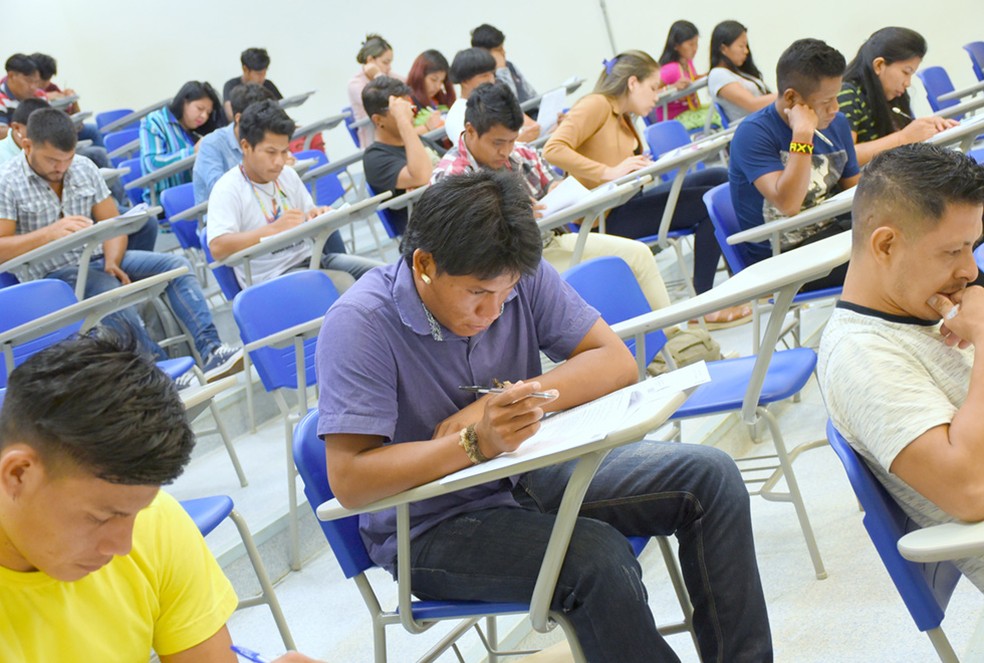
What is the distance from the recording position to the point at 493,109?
3.56 metres

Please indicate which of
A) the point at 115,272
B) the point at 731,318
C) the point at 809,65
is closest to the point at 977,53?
the point at 731,318

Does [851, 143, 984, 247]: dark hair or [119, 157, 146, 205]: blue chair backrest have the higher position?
[119, 157, 146, 205]: blue chair backrest

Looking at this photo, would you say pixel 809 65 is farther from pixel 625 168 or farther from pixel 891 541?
pixel 891 541

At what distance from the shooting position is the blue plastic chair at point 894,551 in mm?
1350

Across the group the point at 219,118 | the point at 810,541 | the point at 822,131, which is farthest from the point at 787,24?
the point at 810,541

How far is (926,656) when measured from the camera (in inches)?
78.4

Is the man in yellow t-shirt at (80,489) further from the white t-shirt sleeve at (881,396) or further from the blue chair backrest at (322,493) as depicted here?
the white t-shirt sleeve at (881,396)

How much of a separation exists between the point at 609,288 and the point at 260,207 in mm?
1894

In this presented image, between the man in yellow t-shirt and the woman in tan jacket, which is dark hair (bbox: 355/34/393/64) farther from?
the man in yellow t-shirt

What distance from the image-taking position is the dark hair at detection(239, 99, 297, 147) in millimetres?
3939

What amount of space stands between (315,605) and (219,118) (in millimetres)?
4165

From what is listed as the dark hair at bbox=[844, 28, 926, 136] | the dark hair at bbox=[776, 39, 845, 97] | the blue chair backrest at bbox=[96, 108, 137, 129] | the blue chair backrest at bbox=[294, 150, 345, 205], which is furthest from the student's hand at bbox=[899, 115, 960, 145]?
the blue chair backrest at bbox=[96, 108, 137, 129]

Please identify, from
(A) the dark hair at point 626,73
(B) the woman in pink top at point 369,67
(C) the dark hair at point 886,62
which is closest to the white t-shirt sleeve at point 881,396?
(C) the dark hair at point 886,62

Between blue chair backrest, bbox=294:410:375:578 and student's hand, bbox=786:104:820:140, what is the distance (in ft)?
6.64
